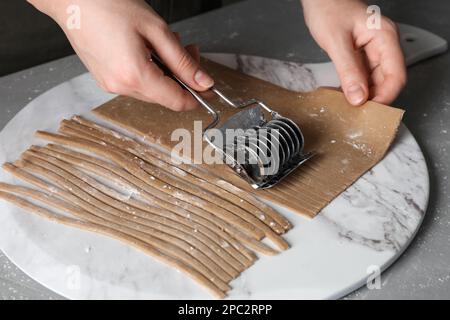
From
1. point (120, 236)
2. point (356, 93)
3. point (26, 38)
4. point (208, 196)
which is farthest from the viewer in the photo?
point (26, 38)

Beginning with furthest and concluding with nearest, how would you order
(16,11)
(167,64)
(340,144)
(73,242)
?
(16,11), (340,144), (167,64), (73,242)

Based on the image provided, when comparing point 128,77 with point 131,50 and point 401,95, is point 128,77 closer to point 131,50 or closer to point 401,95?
point 131,50

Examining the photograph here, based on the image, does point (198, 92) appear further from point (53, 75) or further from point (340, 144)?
point (53, 75)

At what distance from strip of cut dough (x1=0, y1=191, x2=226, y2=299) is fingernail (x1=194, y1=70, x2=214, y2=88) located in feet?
1.33

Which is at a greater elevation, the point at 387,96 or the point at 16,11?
the point at 16,11

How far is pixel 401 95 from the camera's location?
1.97 metres

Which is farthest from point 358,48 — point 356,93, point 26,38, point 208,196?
point 26,38

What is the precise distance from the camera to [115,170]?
5.04ft

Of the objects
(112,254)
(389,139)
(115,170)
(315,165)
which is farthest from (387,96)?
(112,254)

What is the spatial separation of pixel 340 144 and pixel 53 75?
964 mm

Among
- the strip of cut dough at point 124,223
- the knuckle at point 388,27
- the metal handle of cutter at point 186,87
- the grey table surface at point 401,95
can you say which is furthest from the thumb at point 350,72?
the strip of cut dough at point 124,223

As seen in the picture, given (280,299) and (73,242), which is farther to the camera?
(73,242)

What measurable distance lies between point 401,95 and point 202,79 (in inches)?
29.1

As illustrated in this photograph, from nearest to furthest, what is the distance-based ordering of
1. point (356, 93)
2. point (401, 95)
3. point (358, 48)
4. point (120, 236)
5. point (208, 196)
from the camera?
1. point (120, 236)
2. point (208, 196)
3. point (356, 93)
4. point (358, 48)
5. point (401, 95)
